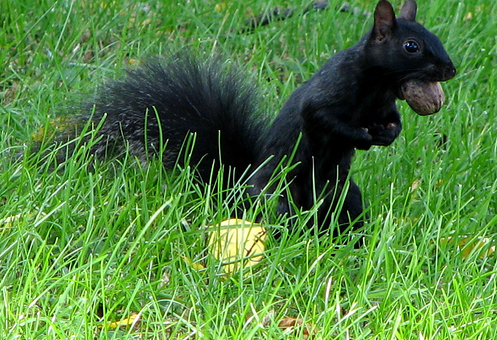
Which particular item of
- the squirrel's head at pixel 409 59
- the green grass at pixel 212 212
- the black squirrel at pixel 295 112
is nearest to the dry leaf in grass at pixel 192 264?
the green grass at pixel 212 212

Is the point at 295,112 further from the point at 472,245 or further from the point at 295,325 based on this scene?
the point at 295,325

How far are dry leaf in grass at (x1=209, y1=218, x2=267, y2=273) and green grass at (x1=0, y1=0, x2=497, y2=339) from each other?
0.12ft

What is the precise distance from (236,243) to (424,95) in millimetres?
723

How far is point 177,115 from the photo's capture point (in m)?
2.65

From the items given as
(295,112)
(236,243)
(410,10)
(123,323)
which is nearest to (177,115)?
(295,112)

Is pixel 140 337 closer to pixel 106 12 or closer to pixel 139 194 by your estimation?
pixel 139 194

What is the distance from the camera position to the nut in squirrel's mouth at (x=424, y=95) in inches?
95.4

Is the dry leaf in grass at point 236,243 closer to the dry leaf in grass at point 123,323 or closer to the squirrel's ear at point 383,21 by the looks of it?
the dry leaf in grass at point 123,323

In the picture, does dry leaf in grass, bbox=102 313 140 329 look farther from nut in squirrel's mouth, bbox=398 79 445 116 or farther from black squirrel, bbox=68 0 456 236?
nut in squirrel's mouth, bbox=398 79 445 116

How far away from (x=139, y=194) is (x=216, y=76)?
1.67ft

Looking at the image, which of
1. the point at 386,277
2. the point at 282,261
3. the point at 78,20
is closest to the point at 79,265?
the point at 282,261

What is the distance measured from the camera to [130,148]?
2.67 metres

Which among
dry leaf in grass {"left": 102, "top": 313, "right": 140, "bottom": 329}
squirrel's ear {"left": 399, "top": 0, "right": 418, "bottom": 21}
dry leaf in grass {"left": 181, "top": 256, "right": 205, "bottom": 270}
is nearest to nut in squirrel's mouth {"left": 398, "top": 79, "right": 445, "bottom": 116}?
squirrel's ear {"left": 399, "top": 0, "right": 418, "bottom": 21}

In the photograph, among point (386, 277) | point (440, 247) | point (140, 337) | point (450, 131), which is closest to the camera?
point (140, 337)
